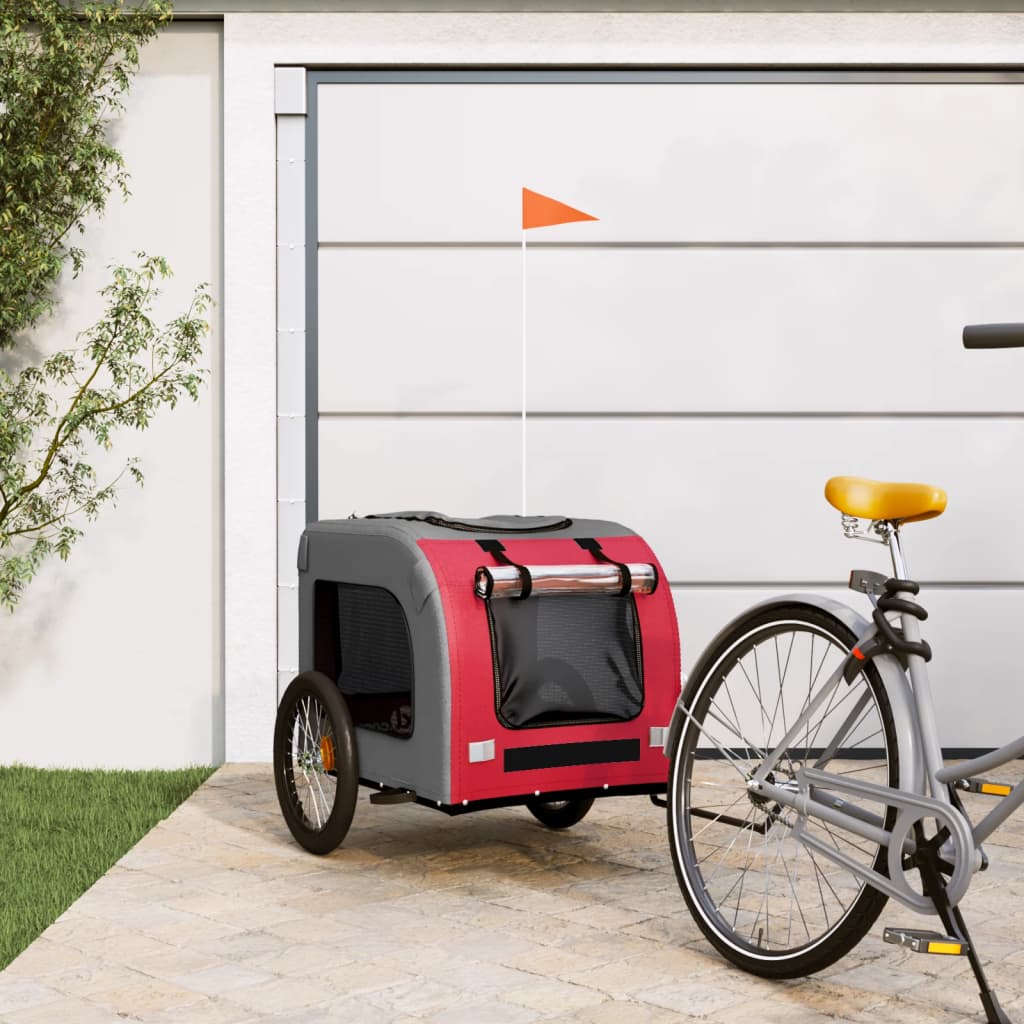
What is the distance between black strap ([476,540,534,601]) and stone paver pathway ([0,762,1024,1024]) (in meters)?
0.80

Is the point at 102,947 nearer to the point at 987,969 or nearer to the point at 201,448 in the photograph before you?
the point at 987,969

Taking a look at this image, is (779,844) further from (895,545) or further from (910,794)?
(895,545)

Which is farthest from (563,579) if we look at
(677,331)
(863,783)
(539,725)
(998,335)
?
(677,331)

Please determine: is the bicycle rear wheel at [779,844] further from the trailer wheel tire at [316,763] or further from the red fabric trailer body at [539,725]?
the trailer wheel tire at [316,763]

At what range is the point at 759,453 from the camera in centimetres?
588

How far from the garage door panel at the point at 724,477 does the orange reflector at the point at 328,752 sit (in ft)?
5.98

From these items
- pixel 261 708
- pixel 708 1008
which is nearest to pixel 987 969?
pixel 708 1008

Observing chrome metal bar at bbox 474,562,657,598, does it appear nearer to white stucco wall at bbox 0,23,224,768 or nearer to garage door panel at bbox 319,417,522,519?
garage door panel at bbox 319,417,522,519

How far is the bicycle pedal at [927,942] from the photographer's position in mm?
2646

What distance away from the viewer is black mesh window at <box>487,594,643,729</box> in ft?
12.2

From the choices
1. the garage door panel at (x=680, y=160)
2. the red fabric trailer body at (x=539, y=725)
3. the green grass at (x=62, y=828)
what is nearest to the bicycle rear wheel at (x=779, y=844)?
the red fabric trailer body at (x=539, y=725)

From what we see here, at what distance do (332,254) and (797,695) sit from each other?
8.62ft

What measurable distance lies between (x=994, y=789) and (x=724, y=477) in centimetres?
319

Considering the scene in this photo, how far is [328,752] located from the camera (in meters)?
4.17
